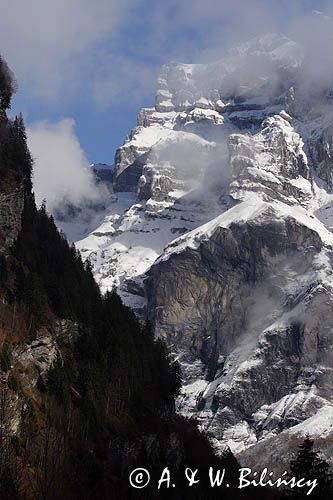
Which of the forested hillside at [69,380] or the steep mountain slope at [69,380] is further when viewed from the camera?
the forested hillside at [69,380]

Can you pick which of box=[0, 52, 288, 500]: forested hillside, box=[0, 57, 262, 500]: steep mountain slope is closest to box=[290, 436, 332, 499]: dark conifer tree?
box=[0, 57, 262, 500]: steep mountain slope

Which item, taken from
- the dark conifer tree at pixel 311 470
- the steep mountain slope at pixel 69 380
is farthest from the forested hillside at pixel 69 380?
the dark conifer tree at pixel 311 470

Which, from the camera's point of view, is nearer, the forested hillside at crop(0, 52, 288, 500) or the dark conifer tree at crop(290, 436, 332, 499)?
the dark conifer tree at crop(290, 436, 332, 499)

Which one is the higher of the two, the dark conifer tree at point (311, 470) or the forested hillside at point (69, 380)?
the forested hillside at point (69, 380)

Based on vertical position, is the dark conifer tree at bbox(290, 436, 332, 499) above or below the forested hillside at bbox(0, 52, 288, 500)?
below

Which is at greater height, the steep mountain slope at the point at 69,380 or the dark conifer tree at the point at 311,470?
the steep mountain slope at the point at 69,380

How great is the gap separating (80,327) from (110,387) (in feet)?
28.5

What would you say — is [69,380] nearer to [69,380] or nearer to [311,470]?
[69,380]

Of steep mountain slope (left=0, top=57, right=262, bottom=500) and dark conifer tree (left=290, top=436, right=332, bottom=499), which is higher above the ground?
steep mountain slope (left=0, top=57, right=262, bottom=500)

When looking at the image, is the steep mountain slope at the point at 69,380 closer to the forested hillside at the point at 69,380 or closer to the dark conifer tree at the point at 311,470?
the forested hillside at the point at 69,380

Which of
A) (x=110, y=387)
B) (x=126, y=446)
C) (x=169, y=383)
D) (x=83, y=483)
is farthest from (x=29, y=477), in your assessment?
(x=169, y=383)

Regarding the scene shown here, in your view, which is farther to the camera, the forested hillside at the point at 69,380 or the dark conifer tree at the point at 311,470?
the forested hillside at the point at 69,380

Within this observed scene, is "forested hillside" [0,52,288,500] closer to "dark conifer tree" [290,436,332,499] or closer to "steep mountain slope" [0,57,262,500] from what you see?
"steep mountain slope" [0,57,262,500]

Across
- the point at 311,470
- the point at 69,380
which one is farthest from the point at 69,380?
the point at 311,470
